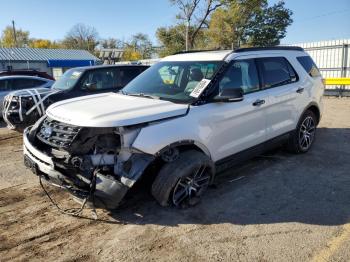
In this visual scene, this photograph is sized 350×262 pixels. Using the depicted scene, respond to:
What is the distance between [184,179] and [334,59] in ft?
50.8

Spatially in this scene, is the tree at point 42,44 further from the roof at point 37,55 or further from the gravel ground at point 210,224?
the gravel ground at point 210,224

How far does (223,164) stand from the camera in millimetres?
4641

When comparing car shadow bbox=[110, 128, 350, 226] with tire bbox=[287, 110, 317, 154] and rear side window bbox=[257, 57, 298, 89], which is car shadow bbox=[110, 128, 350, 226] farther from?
rear side window bbox=[257, 57, 298, 89]

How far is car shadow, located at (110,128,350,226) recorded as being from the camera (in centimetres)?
397

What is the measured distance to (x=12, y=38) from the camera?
78.6 meters

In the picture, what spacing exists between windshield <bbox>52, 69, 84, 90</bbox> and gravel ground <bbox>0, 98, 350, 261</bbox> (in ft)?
12.6

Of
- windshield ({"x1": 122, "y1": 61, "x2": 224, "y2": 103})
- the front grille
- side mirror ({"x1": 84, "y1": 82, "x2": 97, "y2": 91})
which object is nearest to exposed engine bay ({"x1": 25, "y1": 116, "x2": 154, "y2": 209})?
the front grille

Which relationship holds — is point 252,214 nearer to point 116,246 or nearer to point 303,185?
point 303,185

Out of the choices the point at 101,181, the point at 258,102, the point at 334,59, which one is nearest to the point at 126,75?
the point at 258,102

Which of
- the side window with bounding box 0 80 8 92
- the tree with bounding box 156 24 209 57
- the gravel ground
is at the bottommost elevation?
the gravel ground

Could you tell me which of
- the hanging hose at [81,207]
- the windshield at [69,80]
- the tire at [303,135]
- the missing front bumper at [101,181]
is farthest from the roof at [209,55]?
the windshield at [69,80]

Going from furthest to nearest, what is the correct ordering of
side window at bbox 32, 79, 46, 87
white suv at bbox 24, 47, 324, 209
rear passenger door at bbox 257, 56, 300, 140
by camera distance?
side window at bbox 32, 79, 46, 87, rear passenger door at bbox 257, 56, 300, 140, white suv at bbox 24, 47, 324, 209

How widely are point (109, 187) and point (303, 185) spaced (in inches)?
111

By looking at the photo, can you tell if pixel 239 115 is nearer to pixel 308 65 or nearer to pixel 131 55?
pixel 308 65
